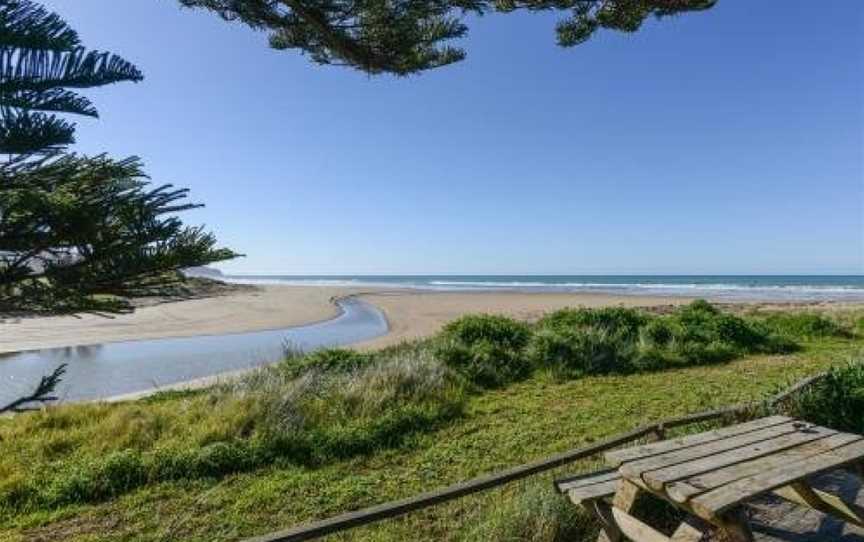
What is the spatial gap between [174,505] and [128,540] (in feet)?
2.21

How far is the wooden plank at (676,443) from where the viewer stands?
3.79 meters

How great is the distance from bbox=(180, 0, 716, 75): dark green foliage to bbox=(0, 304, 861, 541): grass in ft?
10.2

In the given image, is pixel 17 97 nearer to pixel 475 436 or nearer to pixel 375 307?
pixel 475 436

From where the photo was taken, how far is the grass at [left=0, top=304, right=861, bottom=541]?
5.14 metres

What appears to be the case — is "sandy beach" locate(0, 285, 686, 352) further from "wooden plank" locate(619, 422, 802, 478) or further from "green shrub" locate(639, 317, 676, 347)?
"wooden plank" locate(619, 422, 802, 478)

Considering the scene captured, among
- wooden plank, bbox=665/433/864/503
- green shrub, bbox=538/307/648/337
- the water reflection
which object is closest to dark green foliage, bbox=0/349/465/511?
wooden plank, bbox=665/433/864/503

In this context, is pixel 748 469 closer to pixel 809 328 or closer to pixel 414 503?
pixel 414 503

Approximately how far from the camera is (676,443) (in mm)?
4133

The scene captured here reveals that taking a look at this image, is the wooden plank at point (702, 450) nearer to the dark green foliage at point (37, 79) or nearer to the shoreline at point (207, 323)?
the dark green foliage at point (37, 79)

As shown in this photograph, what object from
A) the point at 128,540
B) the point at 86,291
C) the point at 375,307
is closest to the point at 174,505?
the point at 128,540

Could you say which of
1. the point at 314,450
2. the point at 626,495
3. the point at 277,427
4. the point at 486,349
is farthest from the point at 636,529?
the point at 486,349

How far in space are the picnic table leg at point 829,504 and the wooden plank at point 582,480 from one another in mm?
1230

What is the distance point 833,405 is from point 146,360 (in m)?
15.8

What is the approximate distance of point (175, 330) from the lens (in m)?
24.2
